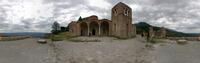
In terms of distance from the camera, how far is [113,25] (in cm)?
4741

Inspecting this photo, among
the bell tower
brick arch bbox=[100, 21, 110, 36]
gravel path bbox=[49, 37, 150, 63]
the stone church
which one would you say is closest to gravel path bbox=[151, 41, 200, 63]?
gravel path bbox=[49, 37, 150, 63]

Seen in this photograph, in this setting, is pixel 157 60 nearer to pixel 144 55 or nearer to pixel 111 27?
pixel 144 55

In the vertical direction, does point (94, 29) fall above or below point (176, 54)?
above

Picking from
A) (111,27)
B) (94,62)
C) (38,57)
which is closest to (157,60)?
(94,62)

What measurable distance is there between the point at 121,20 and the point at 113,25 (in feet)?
8.45

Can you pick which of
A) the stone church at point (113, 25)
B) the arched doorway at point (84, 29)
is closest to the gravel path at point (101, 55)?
the stone church at point (113, 25)

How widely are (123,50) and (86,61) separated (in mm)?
4997

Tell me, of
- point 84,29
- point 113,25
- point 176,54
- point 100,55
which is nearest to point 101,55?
point 100,55

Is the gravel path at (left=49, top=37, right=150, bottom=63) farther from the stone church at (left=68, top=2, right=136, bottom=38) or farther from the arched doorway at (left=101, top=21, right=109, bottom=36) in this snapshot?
the arched doorway at (left=101, top=21, right=109, bottom=36)

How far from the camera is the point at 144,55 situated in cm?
2142

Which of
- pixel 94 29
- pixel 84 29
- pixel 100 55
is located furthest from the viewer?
pixel 84 29

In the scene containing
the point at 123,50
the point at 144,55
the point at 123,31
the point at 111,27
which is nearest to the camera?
the point at 144,55

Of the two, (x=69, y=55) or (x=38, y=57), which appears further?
(x=69, y=55)

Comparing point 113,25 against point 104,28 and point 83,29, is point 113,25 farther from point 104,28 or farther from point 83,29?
point 83,29
